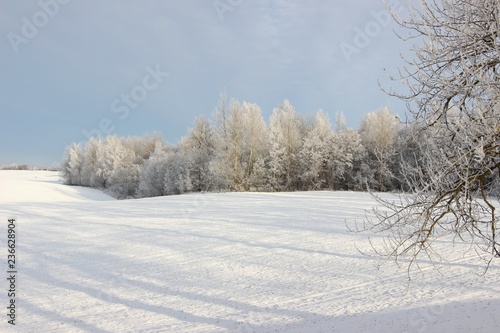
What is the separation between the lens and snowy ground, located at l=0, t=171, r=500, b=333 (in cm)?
568

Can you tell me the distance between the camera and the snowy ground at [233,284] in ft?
18.6

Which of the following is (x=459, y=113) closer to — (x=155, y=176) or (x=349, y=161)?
(x=349, y=161)

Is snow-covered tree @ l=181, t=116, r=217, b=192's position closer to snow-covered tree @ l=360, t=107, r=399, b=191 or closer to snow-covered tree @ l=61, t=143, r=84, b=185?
snow-covered tree @ l=360, t=107, r=399, b=191

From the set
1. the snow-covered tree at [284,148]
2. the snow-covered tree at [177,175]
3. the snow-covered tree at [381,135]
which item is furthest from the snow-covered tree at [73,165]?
the snow-covered tree at [381,135]

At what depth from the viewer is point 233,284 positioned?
7332 mm

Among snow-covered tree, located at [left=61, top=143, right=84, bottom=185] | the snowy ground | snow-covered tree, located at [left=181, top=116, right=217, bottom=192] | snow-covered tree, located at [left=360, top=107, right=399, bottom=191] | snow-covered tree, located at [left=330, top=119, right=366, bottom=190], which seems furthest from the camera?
snow-covered tree, located at [left=61, top=143, right=84, bottom=185]

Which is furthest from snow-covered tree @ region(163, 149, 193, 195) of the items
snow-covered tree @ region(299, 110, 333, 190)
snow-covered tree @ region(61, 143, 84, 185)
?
snow-covered tree @ region(61, 143, 84, 185)

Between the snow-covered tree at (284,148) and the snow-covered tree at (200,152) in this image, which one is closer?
the snow-covered tree at (284,148)

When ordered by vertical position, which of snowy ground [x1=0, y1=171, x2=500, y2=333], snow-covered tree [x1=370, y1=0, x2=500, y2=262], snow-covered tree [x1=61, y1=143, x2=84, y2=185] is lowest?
snowy ground [x1=0, y1=171, x2=500, y2=333]

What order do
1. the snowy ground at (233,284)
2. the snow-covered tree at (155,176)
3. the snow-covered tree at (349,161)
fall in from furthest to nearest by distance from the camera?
1. the snow-covered tree at (155,176)
2. the snow-covered tree at (349,161)
3. the snowy ground at (233,284)

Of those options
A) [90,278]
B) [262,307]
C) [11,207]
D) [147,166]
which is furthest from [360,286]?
[147,166]

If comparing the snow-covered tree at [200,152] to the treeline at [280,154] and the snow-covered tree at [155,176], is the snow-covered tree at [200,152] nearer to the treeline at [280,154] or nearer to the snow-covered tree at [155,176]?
the treeline at [280,154]

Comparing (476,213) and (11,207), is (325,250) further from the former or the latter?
(11,207)

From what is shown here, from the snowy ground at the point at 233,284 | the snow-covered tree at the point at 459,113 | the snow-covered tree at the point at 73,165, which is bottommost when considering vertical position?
the snowy ground at the point at 233,284
